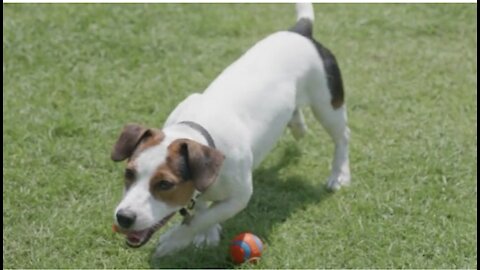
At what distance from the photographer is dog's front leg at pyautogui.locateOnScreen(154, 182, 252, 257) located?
178 inches

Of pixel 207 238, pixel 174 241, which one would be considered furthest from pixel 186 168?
pixel 207 238

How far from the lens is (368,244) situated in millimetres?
4969

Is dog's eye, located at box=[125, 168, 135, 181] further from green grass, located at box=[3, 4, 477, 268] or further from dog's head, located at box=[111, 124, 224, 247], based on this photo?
green grass, located at box=[3, 4, 477, 268]

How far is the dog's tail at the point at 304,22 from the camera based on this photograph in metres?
5.54

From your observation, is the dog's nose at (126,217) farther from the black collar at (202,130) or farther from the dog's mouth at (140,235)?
the black collar at (202,130)

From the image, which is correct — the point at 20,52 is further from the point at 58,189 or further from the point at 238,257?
the point at 238,257

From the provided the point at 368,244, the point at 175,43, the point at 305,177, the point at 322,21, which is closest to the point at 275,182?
the point at 305,177

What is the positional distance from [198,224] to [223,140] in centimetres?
47

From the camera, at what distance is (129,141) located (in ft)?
13.9

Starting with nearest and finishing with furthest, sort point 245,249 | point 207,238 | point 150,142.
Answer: point 150,142
point 245,249
point 207,238

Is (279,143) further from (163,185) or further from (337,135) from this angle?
(163,185)

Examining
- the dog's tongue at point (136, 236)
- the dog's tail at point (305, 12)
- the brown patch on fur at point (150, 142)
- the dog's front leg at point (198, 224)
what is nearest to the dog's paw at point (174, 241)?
the dog's front leg at point (198, 224)

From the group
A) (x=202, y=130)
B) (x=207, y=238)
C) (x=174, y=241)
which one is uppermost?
(x=202, y=130)

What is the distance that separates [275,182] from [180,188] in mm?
1701
